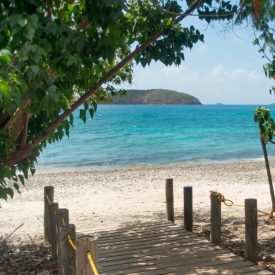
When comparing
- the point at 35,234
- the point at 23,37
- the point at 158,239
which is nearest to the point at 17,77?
the point at 23,37

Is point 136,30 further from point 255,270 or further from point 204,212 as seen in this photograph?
point 204,212

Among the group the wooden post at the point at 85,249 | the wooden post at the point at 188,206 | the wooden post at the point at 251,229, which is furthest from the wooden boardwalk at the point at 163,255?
the wooden post at the point at 85,249

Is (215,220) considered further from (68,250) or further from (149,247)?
(68,250)

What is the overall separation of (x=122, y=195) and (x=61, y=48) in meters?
11.7

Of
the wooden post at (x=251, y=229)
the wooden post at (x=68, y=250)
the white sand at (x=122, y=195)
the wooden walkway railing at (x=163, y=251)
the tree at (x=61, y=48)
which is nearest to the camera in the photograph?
the tree at (x=61, y=48)

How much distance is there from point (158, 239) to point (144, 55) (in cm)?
297

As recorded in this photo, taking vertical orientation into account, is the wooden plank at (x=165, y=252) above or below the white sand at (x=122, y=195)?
above

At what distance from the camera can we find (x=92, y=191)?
1650 cm

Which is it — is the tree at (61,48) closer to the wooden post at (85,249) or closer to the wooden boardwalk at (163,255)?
the wooden post at (85,249)

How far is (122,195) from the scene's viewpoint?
15.3 meters

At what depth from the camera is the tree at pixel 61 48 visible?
299cm

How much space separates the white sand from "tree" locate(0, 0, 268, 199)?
313 centimetres

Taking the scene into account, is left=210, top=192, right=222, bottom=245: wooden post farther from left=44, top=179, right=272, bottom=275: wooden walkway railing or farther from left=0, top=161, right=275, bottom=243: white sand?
left=0, top=161, right=275, bottom=243: white sand

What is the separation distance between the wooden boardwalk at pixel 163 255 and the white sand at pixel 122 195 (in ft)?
3.74
